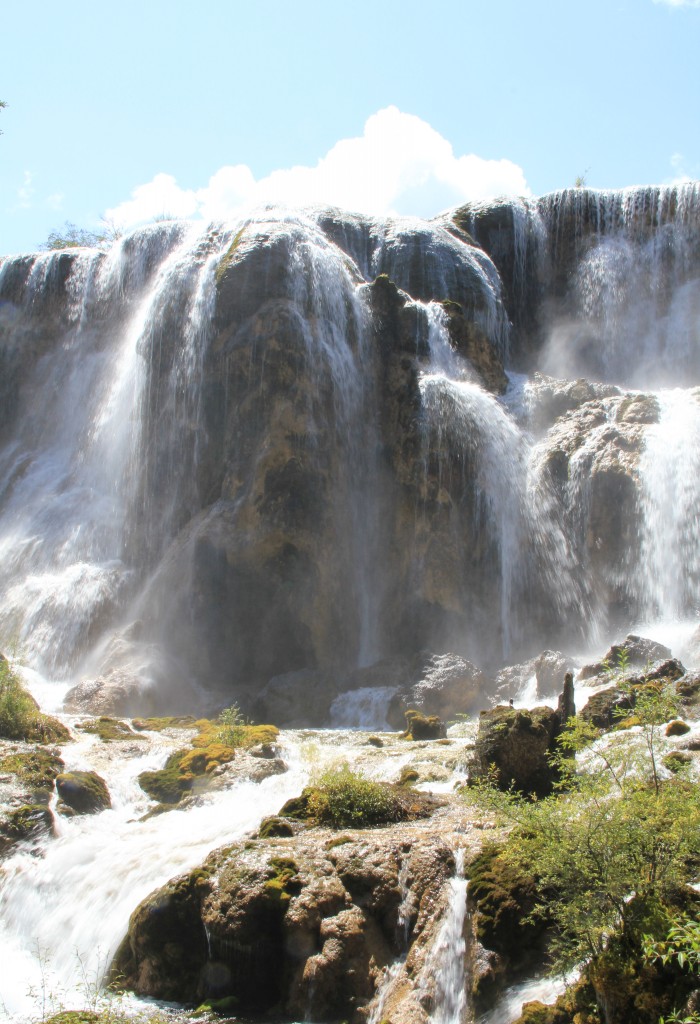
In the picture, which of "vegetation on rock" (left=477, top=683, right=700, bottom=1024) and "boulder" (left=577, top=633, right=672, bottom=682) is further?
"boulder" (left=577, top=633, right=672, bottom=682)

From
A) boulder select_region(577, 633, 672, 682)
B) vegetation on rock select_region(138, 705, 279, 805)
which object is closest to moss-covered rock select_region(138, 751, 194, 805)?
vegetation on rock select_region(138, 705, 279, 805)

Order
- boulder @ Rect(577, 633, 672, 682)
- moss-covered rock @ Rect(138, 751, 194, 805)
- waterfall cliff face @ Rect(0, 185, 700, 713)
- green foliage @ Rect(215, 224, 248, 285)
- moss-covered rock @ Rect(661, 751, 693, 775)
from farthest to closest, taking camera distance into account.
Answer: green foliage @ Rect(215, 224, 248, 285)
waterfall cliff face @ Rect(0, 185, 700, 713)
boulder @ Rect(577, 633, 672, 682)
moss-covered rock @ Rect(138, 751, 194, 805)
moss-covered rock @ Rect(661, 751, 693, 775)

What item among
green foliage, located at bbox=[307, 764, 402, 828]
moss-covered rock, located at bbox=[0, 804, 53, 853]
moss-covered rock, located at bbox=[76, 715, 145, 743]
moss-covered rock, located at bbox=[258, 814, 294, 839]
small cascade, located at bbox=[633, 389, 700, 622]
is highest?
small cascade, located at bbox=[633, 389, 700, 622]

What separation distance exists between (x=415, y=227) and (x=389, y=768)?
2480 cm

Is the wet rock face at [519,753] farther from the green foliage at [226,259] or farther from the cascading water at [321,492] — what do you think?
the green foliage at [226,259]

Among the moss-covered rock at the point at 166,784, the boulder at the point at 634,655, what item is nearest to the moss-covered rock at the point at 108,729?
the moss-covered rock at the point at 166,784

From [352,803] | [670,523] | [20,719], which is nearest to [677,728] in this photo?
[352,803]

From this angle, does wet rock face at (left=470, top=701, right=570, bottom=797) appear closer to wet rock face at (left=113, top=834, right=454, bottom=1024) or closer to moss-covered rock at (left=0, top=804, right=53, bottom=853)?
wet rock face at (left=113, top=834, right=454, bottom=1024)

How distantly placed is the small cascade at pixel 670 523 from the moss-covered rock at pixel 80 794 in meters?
14.9

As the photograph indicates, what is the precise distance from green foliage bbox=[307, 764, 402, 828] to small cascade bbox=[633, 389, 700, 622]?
14039mm

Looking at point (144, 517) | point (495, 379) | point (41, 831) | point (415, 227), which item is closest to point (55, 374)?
point (144, 517)

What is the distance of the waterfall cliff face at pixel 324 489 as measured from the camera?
A: 23.9 m

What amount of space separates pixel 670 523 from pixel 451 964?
18.1 m

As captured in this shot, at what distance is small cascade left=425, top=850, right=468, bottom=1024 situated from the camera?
7.00m
